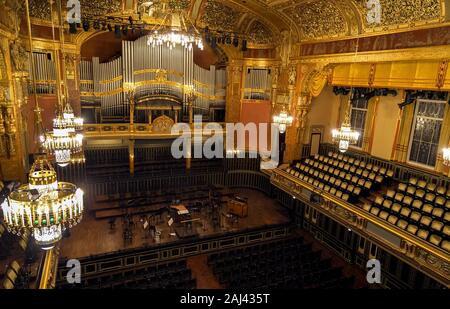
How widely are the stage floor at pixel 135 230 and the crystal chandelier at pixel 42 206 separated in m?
5.79

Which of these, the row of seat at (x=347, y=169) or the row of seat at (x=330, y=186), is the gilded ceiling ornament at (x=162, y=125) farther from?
the row of seat at (x=347, y=169)

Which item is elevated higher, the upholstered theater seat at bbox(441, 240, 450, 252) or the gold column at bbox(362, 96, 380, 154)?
the gold column at bbox(362, 96, 380, 154)

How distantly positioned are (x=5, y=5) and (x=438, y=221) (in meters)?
12.9

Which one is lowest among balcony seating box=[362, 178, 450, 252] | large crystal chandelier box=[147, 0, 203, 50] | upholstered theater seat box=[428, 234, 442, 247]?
upholstered theater seat box=[428, 234, 442, 247]

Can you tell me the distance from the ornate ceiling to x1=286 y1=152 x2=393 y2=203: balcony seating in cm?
501

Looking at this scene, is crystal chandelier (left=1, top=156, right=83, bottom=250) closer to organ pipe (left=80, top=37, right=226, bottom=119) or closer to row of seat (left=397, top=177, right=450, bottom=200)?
organ pipe (left=80, top=37, right=226, bottom=119)

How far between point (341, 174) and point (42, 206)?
10.9 meters

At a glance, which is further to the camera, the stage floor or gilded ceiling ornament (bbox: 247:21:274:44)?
gilded ceiling ornament (bbox: 247:21:274:44)

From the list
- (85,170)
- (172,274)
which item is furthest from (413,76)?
(85,170)

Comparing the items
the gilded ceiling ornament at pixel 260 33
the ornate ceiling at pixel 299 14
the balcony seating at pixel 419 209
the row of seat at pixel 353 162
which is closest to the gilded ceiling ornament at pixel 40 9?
the ornate ceiling at pixel 299 14

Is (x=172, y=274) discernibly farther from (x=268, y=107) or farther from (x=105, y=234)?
(x=268, y=107)

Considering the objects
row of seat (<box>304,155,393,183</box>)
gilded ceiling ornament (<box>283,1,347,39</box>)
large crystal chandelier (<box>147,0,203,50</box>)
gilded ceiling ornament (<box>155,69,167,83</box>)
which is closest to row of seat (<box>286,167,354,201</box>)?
row of seat (<box>304,155,393,183</box>)

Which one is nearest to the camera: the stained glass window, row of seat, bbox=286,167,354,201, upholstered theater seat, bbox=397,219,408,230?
upholstered theater seat, bbox=397,219,408,230

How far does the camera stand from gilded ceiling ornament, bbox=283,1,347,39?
417 inches
